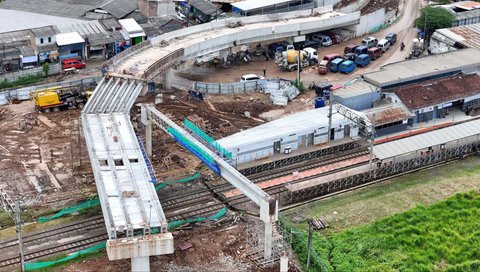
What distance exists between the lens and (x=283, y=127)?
176 feet

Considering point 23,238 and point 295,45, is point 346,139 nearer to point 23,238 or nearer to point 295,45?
point 295,45

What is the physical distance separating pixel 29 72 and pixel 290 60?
23.3 metres

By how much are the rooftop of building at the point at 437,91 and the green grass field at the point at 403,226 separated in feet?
27.4

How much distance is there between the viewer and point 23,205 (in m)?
45.6

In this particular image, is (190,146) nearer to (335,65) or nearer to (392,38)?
(335,65)

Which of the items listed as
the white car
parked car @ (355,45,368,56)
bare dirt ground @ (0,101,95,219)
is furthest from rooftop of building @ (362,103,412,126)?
bare dirt ground @ (0,101,95,219)

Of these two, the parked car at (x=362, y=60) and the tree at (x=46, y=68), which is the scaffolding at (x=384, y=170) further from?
the tree at (x=46, y=68)

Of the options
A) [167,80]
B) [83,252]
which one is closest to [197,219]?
[83,252]

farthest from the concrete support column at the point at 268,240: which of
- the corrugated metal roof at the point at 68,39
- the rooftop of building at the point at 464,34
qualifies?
the rooftop of building at the point at 464,34

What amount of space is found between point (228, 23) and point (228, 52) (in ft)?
10.1

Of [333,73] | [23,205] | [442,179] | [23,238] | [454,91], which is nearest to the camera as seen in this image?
[23,238]

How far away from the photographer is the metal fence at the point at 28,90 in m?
60.3

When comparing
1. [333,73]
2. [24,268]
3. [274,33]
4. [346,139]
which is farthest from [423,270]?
[274,33]

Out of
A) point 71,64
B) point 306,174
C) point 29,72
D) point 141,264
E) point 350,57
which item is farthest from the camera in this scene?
point 350,57
